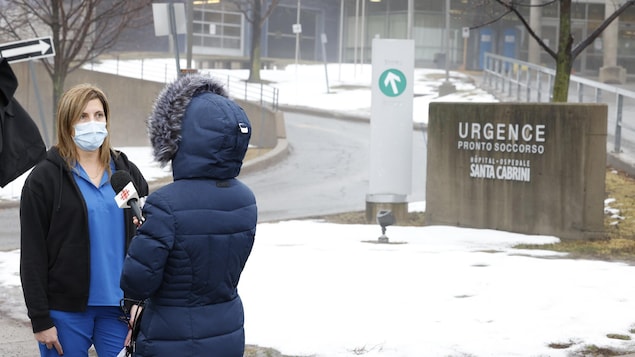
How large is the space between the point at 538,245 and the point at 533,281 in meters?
3.31

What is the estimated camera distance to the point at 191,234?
3.66 m

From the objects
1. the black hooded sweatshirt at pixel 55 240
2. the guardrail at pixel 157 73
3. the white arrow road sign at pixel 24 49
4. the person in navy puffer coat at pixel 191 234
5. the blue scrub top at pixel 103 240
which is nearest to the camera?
the person in navy puffer coat at pixel 191 234

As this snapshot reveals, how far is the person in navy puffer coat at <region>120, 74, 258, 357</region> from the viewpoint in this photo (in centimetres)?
363

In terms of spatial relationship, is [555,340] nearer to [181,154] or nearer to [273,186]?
[181,154]

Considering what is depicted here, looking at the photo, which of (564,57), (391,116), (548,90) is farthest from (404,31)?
(391,116)

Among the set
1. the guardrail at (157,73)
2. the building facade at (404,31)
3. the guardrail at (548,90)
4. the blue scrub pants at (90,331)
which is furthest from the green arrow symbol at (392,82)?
the building facade at (404,31)

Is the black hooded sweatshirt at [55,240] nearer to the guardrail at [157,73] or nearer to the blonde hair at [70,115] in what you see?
the blonde hair at [70,115]

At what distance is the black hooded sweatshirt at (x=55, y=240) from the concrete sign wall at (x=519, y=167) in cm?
860

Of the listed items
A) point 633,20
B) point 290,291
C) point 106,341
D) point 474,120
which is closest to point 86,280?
point 106,341

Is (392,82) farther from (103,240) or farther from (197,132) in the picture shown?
(197,132)

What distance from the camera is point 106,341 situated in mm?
4461

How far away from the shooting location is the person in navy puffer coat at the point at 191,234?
3.63 metres

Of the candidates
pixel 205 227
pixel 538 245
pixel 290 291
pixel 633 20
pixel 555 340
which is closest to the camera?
pixel 205 227

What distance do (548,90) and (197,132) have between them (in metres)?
24.1
